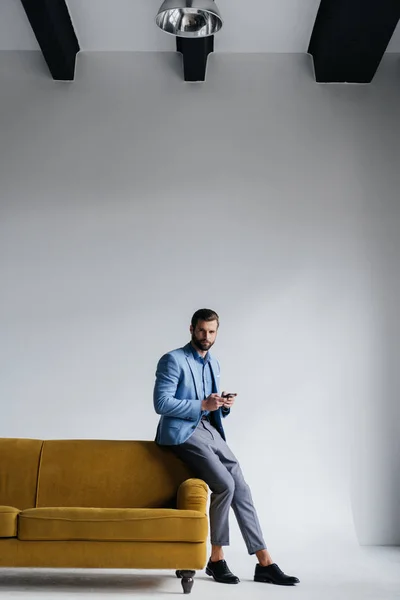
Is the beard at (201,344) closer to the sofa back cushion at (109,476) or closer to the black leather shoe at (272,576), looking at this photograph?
the sofa back cushion at (109,476)

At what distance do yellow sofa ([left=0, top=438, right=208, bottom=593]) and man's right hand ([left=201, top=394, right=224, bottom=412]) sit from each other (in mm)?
408

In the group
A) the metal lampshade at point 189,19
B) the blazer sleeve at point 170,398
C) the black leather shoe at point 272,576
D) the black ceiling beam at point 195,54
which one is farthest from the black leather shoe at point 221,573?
the black ceiling beam at point 195,54

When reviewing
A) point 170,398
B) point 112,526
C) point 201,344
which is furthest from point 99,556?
point 201,344

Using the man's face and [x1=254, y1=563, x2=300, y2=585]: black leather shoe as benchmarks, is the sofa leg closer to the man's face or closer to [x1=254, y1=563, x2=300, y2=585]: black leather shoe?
[x1=254, y1=563, x2=300, y2=585]: black leather shoe

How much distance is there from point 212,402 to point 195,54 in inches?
117

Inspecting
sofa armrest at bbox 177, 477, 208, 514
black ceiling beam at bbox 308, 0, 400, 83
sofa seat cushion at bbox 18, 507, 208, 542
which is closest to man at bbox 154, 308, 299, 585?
sofa armrest at bbox 177, 477, 208, 514

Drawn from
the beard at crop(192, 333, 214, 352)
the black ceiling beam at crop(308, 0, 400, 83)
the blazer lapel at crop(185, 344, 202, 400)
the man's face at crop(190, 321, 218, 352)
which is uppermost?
the black ceiling beam at crop(308, 0, 400, 83)

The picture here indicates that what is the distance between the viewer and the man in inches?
179

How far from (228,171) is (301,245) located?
83 centimetres

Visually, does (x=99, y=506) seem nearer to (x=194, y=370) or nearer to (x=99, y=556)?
(x=99, y=556)

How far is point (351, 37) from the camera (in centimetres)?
580

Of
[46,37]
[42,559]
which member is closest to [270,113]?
[46,37]

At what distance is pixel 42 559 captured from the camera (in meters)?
4.12

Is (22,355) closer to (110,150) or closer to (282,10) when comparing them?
(110,150)
